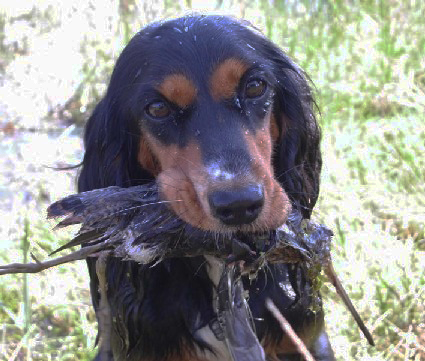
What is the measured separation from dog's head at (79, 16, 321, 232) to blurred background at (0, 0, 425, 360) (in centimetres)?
56

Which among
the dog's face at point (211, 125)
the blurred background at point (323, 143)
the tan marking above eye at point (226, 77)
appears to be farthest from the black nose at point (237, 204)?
the blurred background at point (323, 143)

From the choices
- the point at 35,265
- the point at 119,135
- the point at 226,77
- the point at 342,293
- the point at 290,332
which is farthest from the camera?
the point at 119,135

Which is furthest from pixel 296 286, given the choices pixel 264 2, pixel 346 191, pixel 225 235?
pixel 264 2

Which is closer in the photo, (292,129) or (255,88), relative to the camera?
(255,88)

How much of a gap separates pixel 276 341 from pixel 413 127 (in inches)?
82.9

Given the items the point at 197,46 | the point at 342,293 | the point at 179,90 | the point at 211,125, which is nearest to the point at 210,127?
the point at 211,125

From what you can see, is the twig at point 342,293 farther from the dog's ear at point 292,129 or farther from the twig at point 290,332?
the dog's ear at point 292,129

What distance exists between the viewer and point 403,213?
3.85m

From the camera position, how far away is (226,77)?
7.90ft

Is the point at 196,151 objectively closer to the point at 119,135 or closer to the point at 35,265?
the point at 119,135

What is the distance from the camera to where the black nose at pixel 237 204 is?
2010mm

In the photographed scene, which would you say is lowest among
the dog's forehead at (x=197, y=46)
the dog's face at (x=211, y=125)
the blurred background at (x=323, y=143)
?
the blurred background at (x=323, y=143)

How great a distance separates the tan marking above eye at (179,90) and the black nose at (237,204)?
454mm

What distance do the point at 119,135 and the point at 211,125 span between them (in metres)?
0.52
